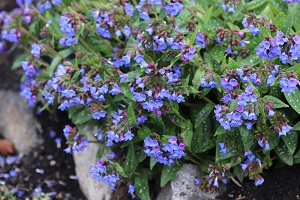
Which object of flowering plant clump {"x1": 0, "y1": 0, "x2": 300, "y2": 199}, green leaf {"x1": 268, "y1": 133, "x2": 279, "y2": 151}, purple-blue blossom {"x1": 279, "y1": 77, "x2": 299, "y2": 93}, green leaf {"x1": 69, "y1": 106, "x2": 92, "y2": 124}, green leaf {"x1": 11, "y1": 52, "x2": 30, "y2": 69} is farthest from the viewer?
green leaf {"x1": 11, "y1": 52, "x2": 30, "y2": 69}

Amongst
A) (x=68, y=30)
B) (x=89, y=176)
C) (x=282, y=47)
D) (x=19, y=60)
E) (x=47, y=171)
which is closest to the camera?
(x=282, y=47)

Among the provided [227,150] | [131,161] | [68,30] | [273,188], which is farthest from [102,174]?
[273,188]

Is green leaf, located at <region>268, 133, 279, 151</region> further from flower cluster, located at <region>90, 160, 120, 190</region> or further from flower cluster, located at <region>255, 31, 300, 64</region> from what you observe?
flower cluster, located at <region>90, 160, 120, 190</region>

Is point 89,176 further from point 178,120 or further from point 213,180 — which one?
point 213,180

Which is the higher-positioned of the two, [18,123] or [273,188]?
[273,188]

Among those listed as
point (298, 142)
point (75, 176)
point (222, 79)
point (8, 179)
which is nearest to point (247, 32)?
point (222, 79)

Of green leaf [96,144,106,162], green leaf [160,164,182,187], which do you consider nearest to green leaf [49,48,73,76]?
green leaf [96,144,106,162]

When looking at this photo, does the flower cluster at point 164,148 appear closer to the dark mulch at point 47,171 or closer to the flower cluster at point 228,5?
the flower cluster at point 228,5
